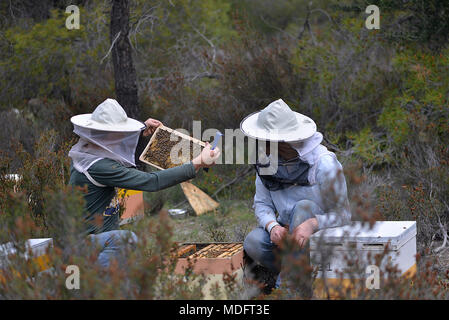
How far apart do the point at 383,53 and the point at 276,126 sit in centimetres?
558

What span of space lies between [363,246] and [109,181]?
1.60 metres

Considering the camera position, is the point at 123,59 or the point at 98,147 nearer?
the point at 98,147

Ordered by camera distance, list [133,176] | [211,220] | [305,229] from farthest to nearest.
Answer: [211,220] < [133,176] < [305,229]

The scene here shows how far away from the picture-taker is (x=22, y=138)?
8.62m

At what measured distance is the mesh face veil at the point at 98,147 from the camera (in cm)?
354

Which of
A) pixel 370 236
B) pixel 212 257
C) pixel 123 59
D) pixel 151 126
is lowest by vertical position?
pixel 212 257

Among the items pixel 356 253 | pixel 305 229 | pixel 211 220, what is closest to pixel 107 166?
pixel 305 229

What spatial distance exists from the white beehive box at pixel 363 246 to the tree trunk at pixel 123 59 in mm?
4797

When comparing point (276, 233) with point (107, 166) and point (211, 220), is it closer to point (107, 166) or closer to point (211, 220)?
point (107, 166)

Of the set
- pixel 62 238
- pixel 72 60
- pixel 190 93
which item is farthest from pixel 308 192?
pixel 72 60

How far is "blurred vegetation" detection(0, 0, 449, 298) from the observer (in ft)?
18.2

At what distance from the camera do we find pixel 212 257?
3.68 metres

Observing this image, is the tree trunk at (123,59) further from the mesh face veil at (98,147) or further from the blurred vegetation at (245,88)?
the mesh face veil at (98,147)

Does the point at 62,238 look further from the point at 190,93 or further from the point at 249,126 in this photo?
the point at 190,93
